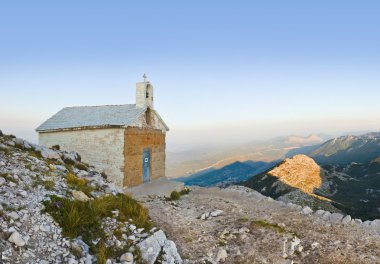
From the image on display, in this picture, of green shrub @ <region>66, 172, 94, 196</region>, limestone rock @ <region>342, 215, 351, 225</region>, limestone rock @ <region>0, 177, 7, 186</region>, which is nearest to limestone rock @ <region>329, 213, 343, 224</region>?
limestone rock @ <region>342, 215, 351, 225</region>

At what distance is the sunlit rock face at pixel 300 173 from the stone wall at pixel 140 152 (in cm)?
3356

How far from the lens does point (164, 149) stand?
28078 millimetres

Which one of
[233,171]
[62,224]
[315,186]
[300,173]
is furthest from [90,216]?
[233,171]

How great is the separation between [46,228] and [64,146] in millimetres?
17526

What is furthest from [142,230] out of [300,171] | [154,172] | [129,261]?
[300,171]

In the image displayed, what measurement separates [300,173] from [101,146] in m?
45.9

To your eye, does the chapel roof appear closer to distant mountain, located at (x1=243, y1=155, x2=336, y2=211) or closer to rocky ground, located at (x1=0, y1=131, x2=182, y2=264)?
rocky ground, located at (x1=0, y1=131, x2=182, y2=264)

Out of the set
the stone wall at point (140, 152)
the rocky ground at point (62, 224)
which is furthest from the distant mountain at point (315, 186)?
the rocky ground at point (62, 224)

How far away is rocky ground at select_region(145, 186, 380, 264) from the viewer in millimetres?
10562

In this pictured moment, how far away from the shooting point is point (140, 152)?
24.1 metres

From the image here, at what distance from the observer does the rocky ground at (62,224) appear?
7828mm

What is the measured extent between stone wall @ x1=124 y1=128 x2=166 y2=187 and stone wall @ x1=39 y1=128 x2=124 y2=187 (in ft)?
1.64

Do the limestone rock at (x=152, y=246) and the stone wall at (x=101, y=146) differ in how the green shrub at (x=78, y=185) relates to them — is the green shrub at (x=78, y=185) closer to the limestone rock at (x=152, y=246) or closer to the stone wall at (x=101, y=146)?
the limestone rock at (x=152, y=246)

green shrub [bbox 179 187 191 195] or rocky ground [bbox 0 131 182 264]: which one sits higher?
rocky ground [bbox 0 131 182 264]
